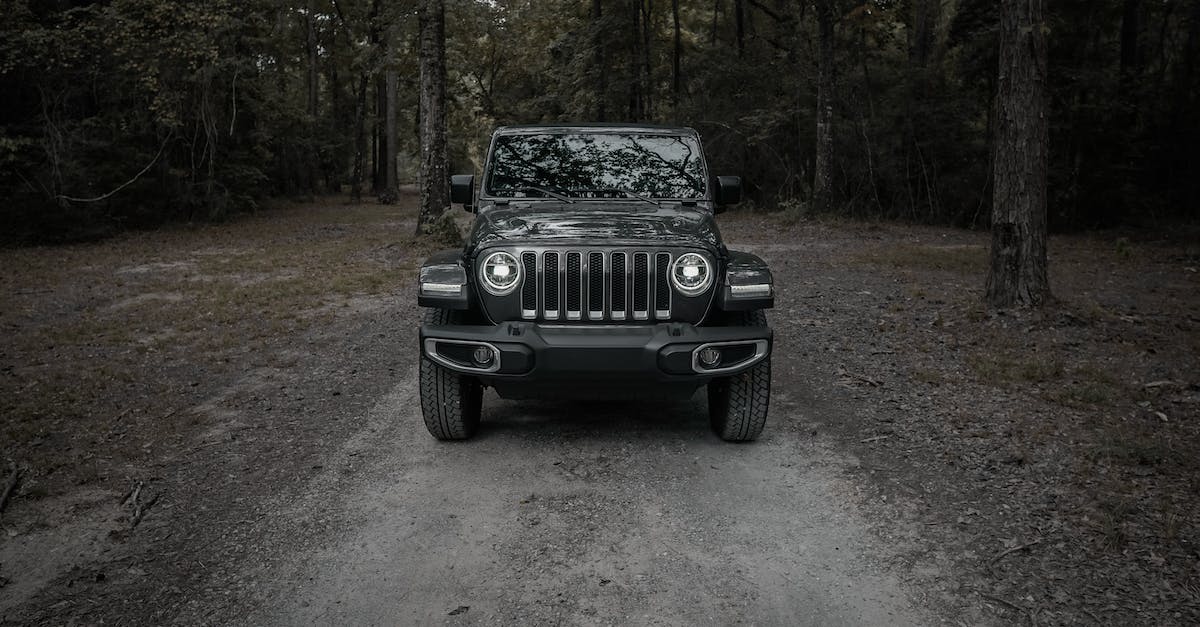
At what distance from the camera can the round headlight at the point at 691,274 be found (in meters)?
4.73

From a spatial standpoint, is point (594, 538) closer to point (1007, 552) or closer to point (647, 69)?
point (1007, 552)

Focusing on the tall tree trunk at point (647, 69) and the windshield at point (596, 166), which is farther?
the tall tree trunk at point (647, 69)

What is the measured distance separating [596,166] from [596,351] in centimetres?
209

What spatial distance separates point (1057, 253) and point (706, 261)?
40.3ft

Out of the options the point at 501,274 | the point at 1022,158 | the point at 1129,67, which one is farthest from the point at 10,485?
the point at 1129,67

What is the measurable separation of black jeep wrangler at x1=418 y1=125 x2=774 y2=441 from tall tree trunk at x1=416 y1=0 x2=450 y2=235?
1194 centimetres

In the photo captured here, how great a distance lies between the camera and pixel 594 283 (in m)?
4.68

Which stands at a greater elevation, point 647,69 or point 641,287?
point 647,69

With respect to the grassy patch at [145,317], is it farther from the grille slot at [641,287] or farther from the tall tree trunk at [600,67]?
the tall tree trunk at [600,67]

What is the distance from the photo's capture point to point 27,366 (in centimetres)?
732

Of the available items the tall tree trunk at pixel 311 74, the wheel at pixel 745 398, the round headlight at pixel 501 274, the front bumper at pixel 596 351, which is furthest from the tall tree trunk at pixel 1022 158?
the tall tree trunk at pixel 311 74

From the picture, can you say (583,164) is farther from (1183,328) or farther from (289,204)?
(289,204)

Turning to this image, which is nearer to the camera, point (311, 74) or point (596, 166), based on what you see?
point (596, 166)

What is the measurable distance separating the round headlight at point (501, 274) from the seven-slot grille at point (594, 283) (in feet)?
0.21
